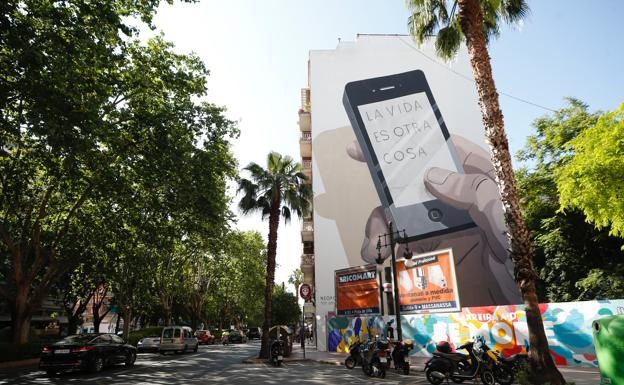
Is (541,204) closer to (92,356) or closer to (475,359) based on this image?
(475,359)

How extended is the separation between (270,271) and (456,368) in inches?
494

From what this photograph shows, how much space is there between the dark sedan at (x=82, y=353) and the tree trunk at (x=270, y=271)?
6963 mm

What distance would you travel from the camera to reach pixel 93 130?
11.4 metres

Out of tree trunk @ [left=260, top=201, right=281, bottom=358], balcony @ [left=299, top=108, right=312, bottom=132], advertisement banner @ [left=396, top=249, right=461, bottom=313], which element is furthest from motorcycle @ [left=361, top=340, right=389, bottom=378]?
balcony @ [left=299, top=108, right=312, bottom=132]

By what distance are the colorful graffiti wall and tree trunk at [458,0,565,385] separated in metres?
5.38

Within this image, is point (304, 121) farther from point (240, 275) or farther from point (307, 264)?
point (240, 275)

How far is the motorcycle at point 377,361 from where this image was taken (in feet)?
42.8

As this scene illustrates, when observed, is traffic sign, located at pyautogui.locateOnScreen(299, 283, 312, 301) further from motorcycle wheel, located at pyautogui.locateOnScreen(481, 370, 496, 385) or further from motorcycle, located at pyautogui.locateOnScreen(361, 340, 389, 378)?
motorcycle wheel, located at pyautogui.locateOnScreen(481, 370, 496, 385)

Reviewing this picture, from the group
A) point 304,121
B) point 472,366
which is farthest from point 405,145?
point 472,366

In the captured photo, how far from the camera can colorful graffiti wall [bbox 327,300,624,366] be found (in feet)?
43.9

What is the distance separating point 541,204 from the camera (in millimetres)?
26203

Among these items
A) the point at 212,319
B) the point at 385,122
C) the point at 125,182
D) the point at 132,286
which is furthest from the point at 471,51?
the point at 212,319

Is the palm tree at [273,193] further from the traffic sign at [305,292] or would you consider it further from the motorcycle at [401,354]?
the motorcycle at [401,354]

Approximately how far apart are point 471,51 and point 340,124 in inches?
906
